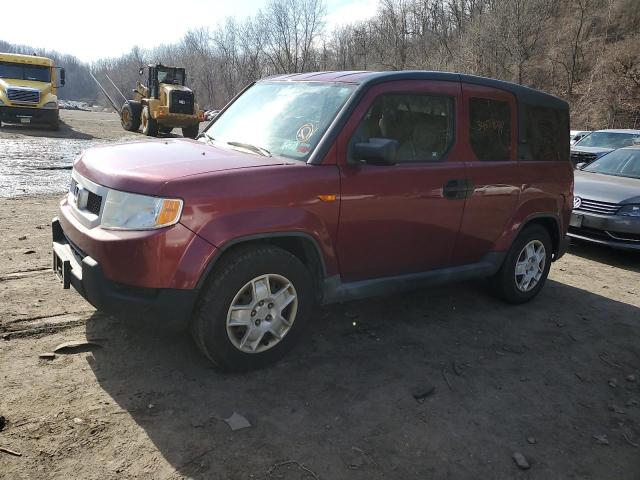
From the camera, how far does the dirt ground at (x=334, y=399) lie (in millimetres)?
→ 2559

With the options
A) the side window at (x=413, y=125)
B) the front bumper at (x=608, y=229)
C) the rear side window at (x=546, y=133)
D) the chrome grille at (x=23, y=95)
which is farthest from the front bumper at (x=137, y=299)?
the chrome grille at (x=23, y=95)

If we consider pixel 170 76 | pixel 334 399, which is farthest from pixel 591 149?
pixel 170 76

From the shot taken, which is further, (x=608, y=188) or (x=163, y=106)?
(x=163, y=106)

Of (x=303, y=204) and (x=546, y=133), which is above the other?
(x=546, y=133)

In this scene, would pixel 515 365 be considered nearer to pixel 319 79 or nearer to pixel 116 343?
pixel 319 79

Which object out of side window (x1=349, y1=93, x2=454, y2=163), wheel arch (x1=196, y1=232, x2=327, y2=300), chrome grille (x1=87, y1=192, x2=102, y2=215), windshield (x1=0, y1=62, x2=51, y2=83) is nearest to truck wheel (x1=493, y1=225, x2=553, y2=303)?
side window (x1=349, y1=93, x2=454, y2=163)

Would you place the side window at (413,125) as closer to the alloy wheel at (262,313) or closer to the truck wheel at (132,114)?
the alloy wheel at (262,313)

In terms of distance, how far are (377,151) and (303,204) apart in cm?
60

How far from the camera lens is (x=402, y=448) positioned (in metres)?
2.74

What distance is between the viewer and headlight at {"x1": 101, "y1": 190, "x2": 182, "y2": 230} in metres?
2.84

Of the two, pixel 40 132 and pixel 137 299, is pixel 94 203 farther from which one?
pixel 40 132

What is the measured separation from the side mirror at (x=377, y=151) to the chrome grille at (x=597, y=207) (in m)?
4.98

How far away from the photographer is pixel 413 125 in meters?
3.88

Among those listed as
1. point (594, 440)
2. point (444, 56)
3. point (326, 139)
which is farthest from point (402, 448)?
point (444, 56)
